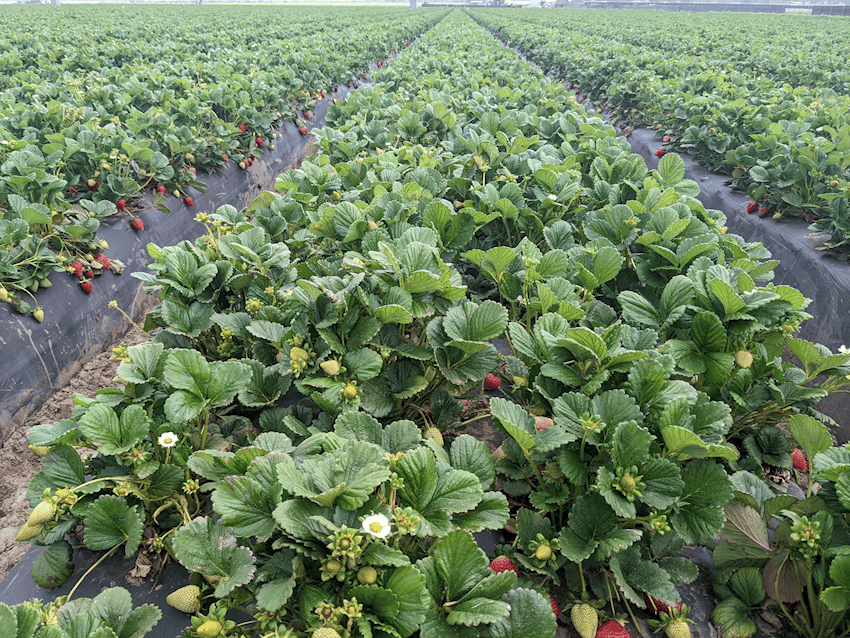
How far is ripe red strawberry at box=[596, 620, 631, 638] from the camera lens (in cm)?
131

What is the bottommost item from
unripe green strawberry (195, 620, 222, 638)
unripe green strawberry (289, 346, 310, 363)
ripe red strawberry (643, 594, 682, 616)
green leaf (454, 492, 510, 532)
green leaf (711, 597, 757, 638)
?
green leaf (711, 597, 757, 638)

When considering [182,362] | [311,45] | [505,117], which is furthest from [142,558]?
[311,45]

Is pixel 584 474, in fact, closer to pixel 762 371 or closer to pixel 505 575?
pixel 505 575

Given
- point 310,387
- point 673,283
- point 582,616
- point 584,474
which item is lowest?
point 582,616

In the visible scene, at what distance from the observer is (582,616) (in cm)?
132

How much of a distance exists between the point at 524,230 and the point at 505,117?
1733 millimetres

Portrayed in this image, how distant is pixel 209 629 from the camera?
3.54 ft

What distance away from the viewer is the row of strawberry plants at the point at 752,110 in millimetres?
3775

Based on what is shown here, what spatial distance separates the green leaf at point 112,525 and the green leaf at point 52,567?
0.15 m

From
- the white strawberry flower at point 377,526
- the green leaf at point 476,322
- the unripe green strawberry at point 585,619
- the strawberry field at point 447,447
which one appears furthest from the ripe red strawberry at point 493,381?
the white strawberry flower at point 377,526

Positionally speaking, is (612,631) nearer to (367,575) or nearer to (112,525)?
(367,575)

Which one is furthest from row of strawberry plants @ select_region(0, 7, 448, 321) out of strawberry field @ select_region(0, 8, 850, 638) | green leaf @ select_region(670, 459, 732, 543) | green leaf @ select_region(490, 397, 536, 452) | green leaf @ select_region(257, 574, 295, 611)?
green leaf @ select_region(670, 459, 732, 543)

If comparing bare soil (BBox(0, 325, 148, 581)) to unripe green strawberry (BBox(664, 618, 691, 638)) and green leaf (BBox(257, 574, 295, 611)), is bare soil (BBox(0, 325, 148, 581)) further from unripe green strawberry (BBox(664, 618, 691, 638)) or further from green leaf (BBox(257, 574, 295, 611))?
unripe green strawberry (BBox(664, 618, 691, 638))

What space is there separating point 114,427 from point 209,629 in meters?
0.61
